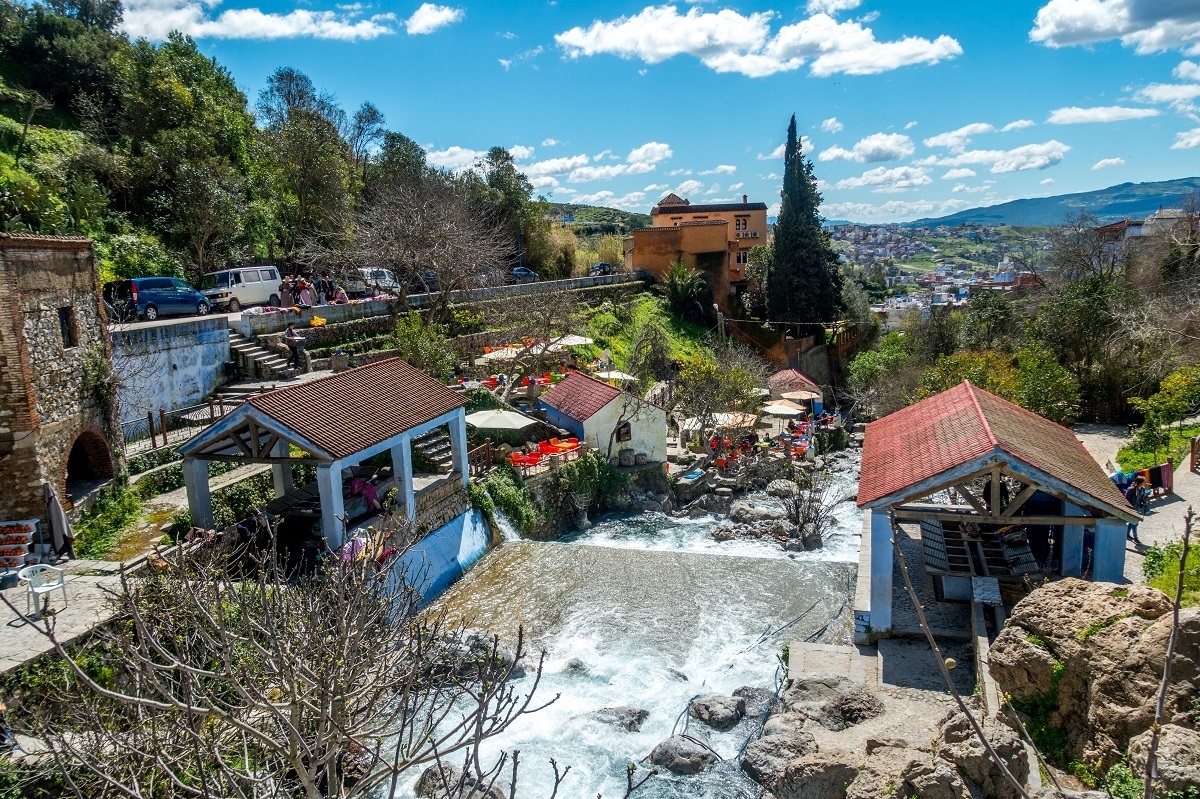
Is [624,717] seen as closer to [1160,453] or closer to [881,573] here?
[881,573]

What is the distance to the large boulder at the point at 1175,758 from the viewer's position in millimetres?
→ 6488

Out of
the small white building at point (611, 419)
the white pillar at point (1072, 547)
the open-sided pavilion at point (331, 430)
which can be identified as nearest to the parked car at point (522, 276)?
the small white building at point (611, 419)

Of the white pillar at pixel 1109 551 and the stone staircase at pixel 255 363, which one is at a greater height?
the stone staircase at pixel 255 363

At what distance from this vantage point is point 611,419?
25.3 metres

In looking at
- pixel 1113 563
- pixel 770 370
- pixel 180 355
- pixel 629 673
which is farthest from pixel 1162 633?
pixel 770 370

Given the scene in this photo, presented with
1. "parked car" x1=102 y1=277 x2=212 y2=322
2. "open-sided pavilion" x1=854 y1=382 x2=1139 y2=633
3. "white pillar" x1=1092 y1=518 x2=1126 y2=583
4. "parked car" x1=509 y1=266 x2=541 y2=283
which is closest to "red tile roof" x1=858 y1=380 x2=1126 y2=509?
"open-sided pavilion" x1=854 y1=382 x2=1139 y2=633

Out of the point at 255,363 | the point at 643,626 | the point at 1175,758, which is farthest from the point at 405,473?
the point at 1175,758

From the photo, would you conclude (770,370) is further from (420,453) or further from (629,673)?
(629,673)

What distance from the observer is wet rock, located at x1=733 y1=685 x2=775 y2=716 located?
12.9m

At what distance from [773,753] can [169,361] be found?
68.6 ft

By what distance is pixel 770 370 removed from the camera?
45.3m

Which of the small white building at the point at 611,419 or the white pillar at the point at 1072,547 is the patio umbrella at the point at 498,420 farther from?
the white pillar at the point at 1072,547

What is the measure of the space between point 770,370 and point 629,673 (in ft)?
108

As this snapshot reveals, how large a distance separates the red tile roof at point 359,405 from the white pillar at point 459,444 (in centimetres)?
36
